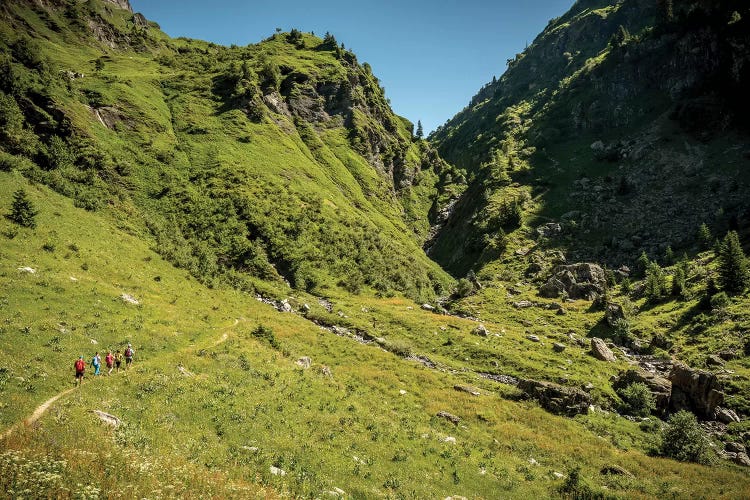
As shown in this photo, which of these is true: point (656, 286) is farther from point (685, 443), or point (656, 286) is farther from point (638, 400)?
point (685, 443)

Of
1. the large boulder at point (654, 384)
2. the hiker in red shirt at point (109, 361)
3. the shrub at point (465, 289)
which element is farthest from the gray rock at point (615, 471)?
the shrub at point (465, 289)

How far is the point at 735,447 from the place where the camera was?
33.8 meters

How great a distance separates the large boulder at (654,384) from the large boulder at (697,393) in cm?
74

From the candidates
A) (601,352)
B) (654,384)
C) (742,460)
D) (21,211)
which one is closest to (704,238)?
(601,352)

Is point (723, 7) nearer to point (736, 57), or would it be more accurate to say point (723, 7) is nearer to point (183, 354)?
point (736, 57)

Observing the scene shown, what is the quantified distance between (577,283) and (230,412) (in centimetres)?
8488

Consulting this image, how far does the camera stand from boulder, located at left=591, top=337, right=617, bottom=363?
5330cm

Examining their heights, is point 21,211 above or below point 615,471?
above

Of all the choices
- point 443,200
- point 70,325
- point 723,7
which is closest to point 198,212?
point 70,325

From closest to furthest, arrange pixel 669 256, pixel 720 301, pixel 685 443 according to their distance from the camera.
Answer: pixel 685 443 < pixel 720 301 < pixel 669 256

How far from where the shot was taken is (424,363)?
51.7 meters

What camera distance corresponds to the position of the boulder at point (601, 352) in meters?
53.3

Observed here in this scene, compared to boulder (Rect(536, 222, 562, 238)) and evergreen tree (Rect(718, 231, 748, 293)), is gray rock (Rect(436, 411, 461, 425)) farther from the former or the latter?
boulder (Rect(536, 222, 562, 238))

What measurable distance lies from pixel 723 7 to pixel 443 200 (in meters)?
111
